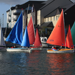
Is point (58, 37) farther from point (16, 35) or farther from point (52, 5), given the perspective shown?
point (52, 5)

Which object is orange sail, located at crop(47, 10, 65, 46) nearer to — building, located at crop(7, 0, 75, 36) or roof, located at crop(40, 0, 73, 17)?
building, located at crop(7, 0, 75, 36)

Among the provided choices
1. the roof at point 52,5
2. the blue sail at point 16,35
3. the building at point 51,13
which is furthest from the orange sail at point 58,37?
the roof at point 52,5

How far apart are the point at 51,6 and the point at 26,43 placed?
216 feet

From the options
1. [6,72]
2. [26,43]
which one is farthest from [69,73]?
[26,43]

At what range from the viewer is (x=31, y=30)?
215 ft

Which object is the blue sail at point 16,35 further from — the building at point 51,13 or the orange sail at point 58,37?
the building at point 51,13

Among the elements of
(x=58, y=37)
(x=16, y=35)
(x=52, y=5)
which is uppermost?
(x=52, y=5)

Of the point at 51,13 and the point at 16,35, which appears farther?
the point at 51,13

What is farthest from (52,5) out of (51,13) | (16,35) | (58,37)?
(58,37)

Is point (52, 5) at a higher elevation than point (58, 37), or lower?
higher

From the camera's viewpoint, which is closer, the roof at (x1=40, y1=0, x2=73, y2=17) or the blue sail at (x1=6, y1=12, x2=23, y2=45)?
the blue sail at (x1=6, y1=12, x2=23, y2=45)

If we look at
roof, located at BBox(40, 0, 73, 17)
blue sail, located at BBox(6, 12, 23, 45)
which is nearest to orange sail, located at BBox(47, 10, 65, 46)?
blue sail, located at BBox(6, 12, 23, 45)

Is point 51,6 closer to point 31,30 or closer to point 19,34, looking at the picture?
point 31,30

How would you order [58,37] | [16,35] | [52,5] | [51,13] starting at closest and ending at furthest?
[58,37] < [16,35] < [51,13] < [52,5]
